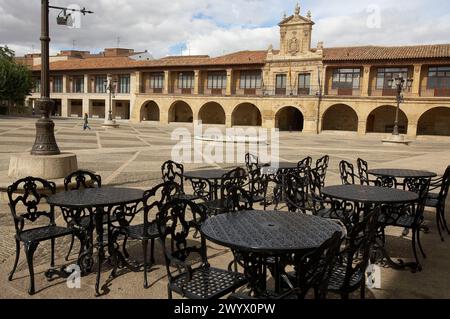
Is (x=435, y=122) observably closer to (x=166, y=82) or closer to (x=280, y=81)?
(x=280, y=81)

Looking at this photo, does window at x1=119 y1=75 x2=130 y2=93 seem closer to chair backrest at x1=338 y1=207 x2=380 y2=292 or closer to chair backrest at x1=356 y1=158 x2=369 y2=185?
chair backrest at x1=356 y1=158 x2=369 y2=185

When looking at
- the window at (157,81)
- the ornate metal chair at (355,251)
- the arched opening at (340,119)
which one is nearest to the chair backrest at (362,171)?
the ornate metal chair at (355,251)

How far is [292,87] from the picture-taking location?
38.5 meters

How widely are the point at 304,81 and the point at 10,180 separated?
33679 mm

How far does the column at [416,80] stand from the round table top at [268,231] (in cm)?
3385

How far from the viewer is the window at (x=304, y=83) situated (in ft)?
124

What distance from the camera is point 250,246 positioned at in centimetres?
292

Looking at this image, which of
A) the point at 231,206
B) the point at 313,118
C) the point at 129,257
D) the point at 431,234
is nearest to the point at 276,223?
the point at 231,206

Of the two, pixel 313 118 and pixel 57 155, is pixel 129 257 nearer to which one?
pixel 57 155

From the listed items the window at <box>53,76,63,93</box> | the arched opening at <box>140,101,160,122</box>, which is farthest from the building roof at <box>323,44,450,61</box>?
the window at <box>53,76,63,93</box>

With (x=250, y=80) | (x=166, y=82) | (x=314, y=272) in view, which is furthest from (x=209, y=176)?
(x=166, y=82)

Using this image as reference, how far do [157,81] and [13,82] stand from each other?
15667 millimetres

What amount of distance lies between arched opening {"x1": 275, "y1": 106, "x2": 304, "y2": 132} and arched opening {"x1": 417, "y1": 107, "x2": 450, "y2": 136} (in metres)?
12.0

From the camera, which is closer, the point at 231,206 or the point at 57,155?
the point at 231,206
